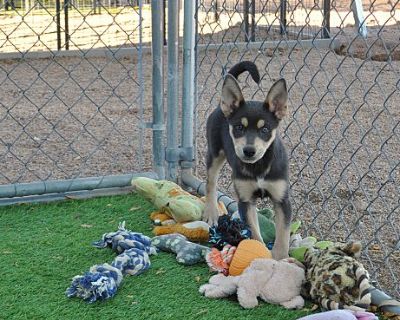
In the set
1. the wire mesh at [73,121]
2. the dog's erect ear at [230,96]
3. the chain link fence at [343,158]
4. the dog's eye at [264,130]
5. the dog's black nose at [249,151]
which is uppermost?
the dog's erect ear at [230,96]

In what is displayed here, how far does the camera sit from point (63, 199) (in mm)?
4172

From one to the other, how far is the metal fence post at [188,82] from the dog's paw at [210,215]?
0.64 metres

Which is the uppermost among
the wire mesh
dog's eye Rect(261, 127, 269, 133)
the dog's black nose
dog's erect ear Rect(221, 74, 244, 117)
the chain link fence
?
dog's erect ear Rect(221, 74, 244, 117)

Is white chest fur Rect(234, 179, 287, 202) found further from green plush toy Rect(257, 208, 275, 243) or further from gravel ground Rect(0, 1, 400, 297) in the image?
gravel ground Rect(0, 1, 400, 297)

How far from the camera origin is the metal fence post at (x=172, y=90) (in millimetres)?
4082

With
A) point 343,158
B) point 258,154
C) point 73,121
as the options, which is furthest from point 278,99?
point 73,121

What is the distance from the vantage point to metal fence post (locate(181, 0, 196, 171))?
13.4 ft

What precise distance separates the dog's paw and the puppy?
457 mm

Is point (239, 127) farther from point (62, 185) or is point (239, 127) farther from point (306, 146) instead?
point (306, 146)

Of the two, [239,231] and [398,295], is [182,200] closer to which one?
[239,231]

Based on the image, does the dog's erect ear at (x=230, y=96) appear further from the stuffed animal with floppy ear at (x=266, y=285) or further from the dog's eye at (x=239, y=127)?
the stuffed animal with floppy ear at (x=266, y=285)

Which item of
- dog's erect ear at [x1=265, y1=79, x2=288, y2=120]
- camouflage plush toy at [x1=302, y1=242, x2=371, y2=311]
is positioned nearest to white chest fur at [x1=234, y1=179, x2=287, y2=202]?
dog's erect ear at [x1=265, y1=79, x2=288, y2=120]

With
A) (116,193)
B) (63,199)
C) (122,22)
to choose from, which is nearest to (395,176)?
(116,193)

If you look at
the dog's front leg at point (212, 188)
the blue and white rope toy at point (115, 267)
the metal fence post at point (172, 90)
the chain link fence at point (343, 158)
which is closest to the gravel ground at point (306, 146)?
the chain link fence at point (343, 158)
